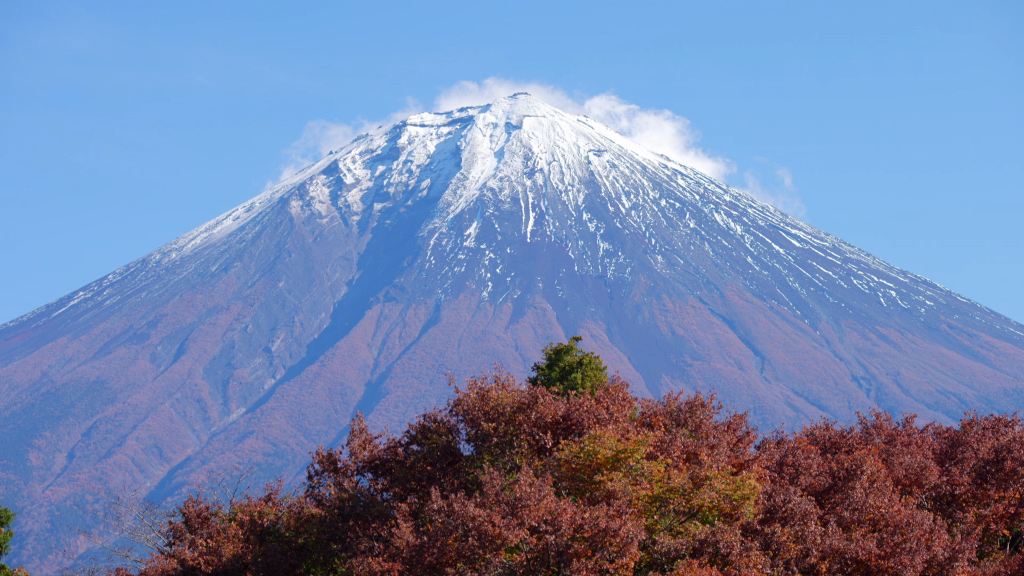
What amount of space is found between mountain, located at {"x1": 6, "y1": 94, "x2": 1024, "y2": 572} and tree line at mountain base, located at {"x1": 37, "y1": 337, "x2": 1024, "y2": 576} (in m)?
98.4

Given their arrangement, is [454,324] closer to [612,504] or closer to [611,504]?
[611,504]

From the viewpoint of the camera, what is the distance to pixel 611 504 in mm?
17031

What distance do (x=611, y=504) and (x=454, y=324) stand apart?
130802mm

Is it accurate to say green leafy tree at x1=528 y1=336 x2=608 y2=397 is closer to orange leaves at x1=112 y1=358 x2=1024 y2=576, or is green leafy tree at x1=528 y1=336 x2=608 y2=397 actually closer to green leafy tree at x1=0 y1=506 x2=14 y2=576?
orange leaves at x1=112 y1=358 x2=1024 y2=576

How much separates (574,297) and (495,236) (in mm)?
23565

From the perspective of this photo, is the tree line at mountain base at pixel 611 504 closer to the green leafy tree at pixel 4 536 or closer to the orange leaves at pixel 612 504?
the orange leaves at pixel 612 504

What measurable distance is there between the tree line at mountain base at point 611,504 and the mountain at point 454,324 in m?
98.4

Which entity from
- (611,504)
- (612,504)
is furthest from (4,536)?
(612,504)

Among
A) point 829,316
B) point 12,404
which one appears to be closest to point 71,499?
point 12,404

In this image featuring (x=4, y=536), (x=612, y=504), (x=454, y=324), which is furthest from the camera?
(x=454, y=324)

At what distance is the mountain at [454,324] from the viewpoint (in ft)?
433

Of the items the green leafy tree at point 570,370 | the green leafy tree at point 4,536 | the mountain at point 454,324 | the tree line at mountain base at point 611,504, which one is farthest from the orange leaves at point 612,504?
the mountain at point 454,324

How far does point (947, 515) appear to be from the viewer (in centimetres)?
2184

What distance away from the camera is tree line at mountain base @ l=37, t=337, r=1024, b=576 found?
15.9 m
